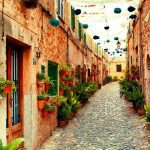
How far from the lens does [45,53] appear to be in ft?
29.2

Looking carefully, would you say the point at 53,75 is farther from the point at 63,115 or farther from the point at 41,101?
the point at 41,101

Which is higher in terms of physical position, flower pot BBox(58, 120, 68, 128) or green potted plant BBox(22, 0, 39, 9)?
green potted plant BBox(22, 0, 39, 9)

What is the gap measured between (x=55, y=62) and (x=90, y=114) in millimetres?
3959

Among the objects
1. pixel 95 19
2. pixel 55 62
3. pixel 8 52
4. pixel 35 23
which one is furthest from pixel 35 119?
pixel 95 19

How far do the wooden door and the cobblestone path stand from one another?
125cm

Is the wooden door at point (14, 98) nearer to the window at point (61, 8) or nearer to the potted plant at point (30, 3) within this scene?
the potted plant at point (30, 3)

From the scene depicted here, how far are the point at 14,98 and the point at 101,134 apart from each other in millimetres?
3513

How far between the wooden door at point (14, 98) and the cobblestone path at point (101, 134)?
1252mm

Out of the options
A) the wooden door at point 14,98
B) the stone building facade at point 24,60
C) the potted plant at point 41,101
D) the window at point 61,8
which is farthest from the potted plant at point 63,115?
the wooden door at point 14,98

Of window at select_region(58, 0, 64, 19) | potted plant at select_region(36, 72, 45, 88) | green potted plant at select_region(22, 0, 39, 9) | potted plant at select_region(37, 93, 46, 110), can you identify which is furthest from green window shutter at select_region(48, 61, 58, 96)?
green potted plant at select_region(22, 0, 39, 9)

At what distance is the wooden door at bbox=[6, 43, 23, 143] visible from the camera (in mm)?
6445

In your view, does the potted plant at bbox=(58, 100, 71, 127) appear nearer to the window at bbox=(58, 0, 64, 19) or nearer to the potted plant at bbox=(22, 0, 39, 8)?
the window at bbox=(58, 0, 64, 19)

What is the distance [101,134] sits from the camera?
9.34m

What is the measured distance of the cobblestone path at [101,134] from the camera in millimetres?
7887
